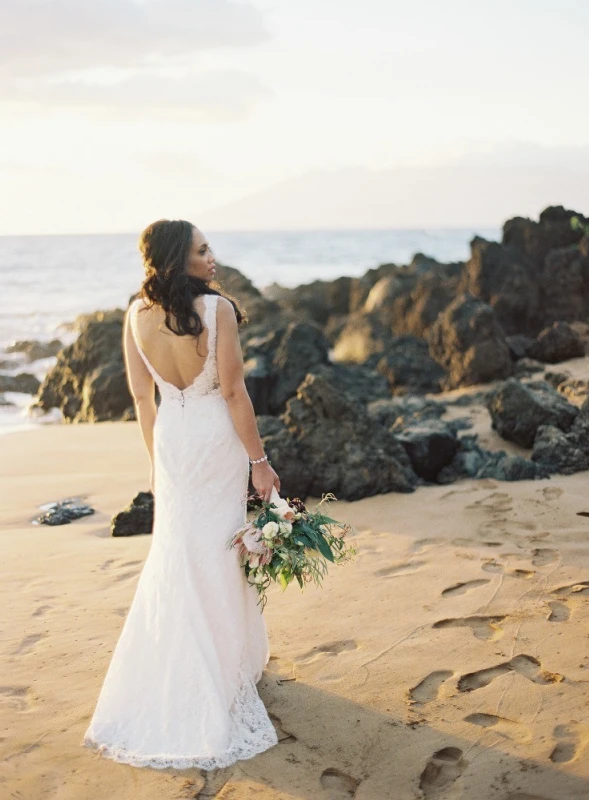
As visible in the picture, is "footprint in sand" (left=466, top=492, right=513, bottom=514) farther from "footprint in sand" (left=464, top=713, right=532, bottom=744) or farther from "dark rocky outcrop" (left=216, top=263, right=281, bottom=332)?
"dark rocky outcrop" (left=216, top=263, right=281, bottom=332)

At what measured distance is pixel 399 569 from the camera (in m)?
5.93

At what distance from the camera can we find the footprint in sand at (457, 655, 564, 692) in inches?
169

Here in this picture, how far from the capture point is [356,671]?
15.0 feet

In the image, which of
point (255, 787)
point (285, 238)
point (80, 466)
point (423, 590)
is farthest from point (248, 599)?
point (285, 238)

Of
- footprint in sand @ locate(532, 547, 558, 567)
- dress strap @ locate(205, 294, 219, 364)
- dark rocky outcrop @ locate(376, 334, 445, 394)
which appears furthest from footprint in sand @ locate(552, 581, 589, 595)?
dark rocky outcrop @ locate(376, 334, 445, 394)

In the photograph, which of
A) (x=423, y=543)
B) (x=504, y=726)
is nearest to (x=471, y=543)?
(x=423, y=543)

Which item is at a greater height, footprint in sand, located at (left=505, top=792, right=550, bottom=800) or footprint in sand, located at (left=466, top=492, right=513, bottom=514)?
footprint in sand, located at (left=466, top=492, right=513, bottom=514)

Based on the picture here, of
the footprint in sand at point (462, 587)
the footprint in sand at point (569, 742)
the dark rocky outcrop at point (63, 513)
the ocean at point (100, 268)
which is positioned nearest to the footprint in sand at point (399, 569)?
the footprint in sand at point (462, 587)

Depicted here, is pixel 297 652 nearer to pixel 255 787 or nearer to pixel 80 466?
pixel 255 787

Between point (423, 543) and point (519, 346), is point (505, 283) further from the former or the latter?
point (423, 543)

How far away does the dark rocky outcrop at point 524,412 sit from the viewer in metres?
8.73

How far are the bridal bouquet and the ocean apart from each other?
35.1 ft

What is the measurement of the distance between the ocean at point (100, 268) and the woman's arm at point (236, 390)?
1065cm

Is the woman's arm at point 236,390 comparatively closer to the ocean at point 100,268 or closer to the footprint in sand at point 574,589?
the footprint in sand at point 574,589
